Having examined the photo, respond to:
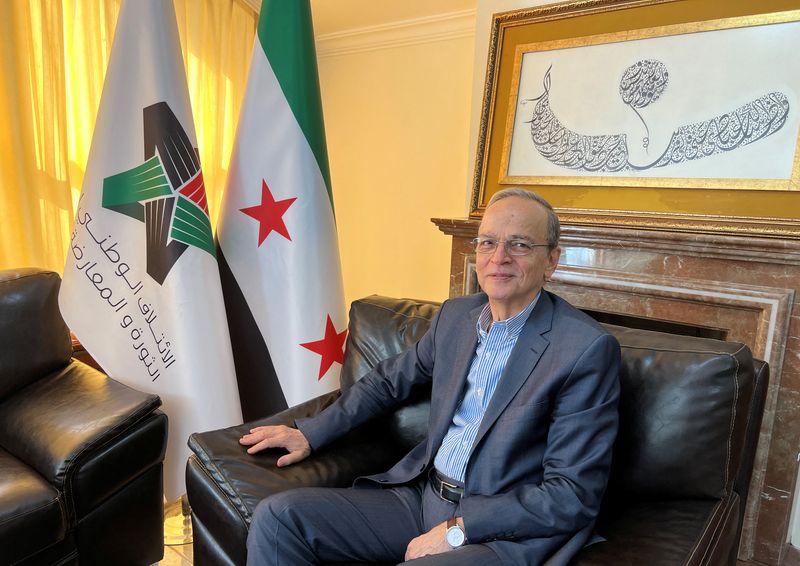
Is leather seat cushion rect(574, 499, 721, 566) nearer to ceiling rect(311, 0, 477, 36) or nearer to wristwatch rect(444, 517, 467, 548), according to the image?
A: wristwatch rect(444, 517, 467, 548)

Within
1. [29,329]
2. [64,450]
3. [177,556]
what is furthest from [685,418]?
[29,329]

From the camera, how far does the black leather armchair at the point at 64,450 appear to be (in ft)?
3.84

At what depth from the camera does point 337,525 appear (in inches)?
39.7

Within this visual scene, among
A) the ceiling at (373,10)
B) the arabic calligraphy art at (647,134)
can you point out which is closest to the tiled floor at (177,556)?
the arabic calligraphy art at (647,134)

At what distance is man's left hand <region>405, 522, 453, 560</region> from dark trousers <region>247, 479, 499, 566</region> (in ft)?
0.17

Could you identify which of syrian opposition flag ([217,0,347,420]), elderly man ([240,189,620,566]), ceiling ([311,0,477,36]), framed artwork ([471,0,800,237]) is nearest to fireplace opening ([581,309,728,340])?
framed artwork ([471,0,800,237])

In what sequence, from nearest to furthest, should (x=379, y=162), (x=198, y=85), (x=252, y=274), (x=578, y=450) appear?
(x=578, y=450) → (x=252, y=274) → (x=198, y=85) → (x=379, y=162)

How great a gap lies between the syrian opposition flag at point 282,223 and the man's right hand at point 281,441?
55cm

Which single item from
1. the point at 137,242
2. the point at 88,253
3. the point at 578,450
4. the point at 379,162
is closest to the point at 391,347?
the point at 578,450

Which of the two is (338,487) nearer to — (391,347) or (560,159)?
(391,347)

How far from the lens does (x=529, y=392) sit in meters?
0.96

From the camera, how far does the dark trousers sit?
0.97 m

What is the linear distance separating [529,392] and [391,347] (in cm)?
58

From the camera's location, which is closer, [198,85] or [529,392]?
[529,392]
